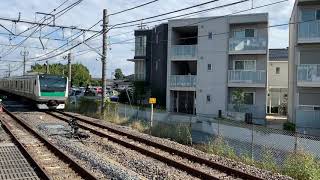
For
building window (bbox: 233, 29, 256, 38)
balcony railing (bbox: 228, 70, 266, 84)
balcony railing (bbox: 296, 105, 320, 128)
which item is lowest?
balcony railing (bbox: 296, 105, 320, 128)

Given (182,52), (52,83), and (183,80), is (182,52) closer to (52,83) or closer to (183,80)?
(183,80)

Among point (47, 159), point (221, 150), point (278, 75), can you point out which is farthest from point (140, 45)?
point (47, 159)

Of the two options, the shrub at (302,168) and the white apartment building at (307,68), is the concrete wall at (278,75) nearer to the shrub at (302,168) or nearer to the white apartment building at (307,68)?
the white apartment building at (307,68)

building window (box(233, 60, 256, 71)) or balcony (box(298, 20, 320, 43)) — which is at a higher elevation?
balcony (box(298, 20, 320, 43))

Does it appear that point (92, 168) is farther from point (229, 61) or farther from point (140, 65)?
point (140, 65)

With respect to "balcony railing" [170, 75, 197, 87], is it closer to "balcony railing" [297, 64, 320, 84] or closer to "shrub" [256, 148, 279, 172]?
"balcony railing" [297, 64, 320, 84]

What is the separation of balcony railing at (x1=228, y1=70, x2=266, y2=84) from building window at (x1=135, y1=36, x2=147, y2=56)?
50.5 ft

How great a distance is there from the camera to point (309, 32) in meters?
28.3

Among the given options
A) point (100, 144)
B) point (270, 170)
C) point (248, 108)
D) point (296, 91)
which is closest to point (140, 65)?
point (248, 108)

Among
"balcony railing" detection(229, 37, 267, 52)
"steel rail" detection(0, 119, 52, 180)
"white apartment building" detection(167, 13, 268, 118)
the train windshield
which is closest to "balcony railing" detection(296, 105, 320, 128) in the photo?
"white apartment building" detection(167, 13, 268, 118)

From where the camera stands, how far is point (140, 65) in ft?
161

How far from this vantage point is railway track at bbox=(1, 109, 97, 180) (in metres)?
12.1

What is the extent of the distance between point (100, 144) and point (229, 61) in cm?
2087

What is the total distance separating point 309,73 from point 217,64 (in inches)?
407
